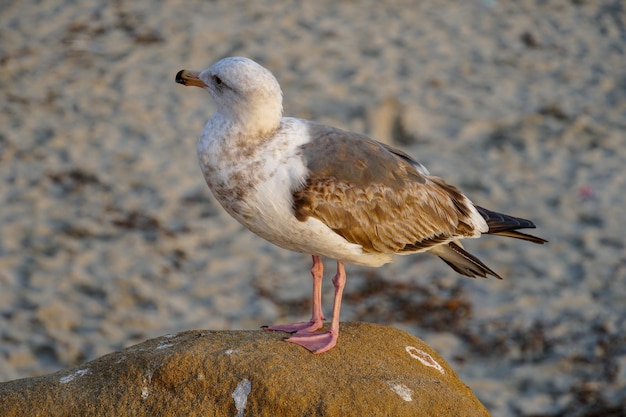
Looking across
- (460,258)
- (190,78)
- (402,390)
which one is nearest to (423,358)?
(402,390)

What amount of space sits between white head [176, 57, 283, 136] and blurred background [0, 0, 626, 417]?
10.9 ft

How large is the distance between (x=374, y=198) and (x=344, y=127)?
5.09 metres

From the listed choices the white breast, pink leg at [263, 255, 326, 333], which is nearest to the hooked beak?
the white breast

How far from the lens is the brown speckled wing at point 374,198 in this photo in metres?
4.84

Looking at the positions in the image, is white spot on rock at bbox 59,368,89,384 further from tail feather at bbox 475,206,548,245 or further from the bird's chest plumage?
tail feather at bbox 475,206,548,245

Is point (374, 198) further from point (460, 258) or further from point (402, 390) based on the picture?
point (402, 390)

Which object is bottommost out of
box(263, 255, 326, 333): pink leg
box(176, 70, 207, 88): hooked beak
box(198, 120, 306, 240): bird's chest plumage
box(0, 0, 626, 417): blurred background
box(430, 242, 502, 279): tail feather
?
box(0, 0, 626, 417): blurred background

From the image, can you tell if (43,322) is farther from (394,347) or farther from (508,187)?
(508,187)

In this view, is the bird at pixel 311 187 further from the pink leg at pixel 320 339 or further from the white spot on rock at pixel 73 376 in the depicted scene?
the white spot on rock at pixel 73 376

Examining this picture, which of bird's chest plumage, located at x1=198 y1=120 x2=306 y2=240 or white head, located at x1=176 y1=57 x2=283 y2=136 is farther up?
white head, located at x1=176 y1=57 x2=283 y2=136

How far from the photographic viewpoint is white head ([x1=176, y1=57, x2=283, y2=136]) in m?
4.77

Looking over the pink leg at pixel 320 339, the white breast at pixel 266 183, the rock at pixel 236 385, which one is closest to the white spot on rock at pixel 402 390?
the rock at pixel 236 385

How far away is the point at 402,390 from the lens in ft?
14.5

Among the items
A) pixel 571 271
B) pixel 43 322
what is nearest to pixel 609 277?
pixel 571 271
